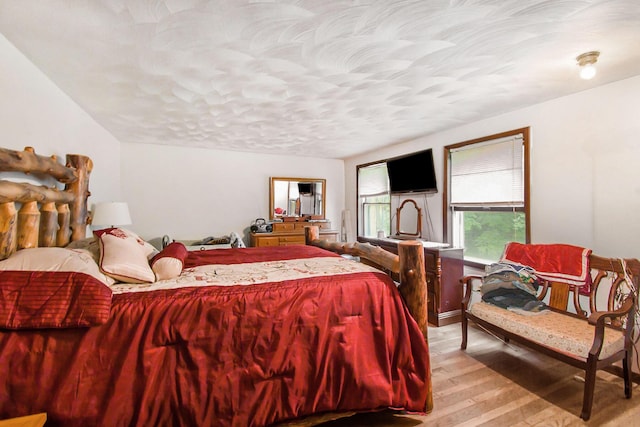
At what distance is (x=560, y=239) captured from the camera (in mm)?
2719

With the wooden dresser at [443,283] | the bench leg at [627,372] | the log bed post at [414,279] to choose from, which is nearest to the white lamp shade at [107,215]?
the log bed post at [414,279]

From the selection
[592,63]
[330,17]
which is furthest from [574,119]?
[330,17]

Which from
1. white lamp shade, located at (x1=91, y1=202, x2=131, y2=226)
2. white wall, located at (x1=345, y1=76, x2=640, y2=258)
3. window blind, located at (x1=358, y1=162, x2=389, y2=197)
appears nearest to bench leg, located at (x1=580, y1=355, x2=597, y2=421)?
white wall, located at (x1=345, y1=76, x2=640, y2=258)

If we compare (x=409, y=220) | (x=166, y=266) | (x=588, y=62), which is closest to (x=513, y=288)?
(x=588, y=62)

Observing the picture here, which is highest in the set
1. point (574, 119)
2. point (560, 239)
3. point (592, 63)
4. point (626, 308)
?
point (592, 63)

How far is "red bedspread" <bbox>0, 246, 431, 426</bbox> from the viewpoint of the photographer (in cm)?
124

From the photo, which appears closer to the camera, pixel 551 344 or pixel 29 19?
pixel 29 19

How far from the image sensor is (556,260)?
247 cm

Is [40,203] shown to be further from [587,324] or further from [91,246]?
[587,324]

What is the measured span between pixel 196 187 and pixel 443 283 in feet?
13.6

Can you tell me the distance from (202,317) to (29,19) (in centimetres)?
190

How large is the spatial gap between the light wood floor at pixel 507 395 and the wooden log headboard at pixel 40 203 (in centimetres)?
222

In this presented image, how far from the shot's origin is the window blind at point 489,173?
3.04 meters

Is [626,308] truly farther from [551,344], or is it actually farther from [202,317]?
[202,317]
